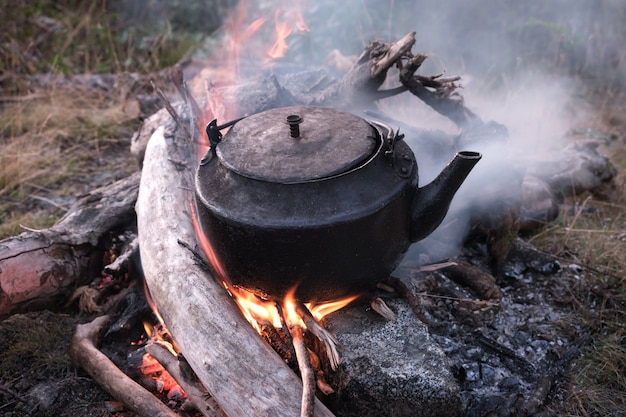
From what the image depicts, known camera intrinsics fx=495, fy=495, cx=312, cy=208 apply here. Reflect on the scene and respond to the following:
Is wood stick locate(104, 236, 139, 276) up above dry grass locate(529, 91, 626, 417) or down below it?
above

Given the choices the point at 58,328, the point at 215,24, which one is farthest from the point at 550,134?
the point at 215,24

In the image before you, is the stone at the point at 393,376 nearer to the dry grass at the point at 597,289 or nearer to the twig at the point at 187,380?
the twig at the point at 187,380

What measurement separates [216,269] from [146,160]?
1390 mm

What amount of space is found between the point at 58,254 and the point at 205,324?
1371 mm

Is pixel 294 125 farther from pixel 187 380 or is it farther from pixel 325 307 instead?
pixel 187 380

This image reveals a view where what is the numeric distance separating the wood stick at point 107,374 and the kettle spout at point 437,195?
1.37m

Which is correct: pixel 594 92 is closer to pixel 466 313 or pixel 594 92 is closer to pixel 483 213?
pixel 483 213

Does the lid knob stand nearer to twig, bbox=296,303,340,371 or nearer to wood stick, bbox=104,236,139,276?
twig, bbox=296,303,340,371

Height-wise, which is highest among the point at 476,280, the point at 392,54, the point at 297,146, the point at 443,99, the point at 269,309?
the point at 392,54

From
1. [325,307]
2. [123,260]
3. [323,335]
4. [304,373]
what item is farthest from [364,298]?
[123,260]

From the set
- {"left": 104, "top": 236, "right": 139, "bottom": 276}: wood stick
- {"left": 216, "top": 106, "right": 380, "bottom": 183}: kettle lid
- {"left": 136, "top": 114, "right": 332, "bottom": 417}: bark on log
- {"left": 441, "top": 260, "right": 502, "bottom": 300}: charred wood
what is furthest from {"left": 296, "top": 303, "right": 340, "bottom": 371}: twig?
{"left": 104, "top": 236, "right": 139, "bottom": 276}: wood stick

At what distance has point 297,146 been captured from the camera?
2059 millimetres

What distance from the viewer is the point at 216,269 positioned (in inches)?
96.3

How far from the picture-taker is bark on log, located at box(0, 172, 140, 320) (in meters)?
2.78
